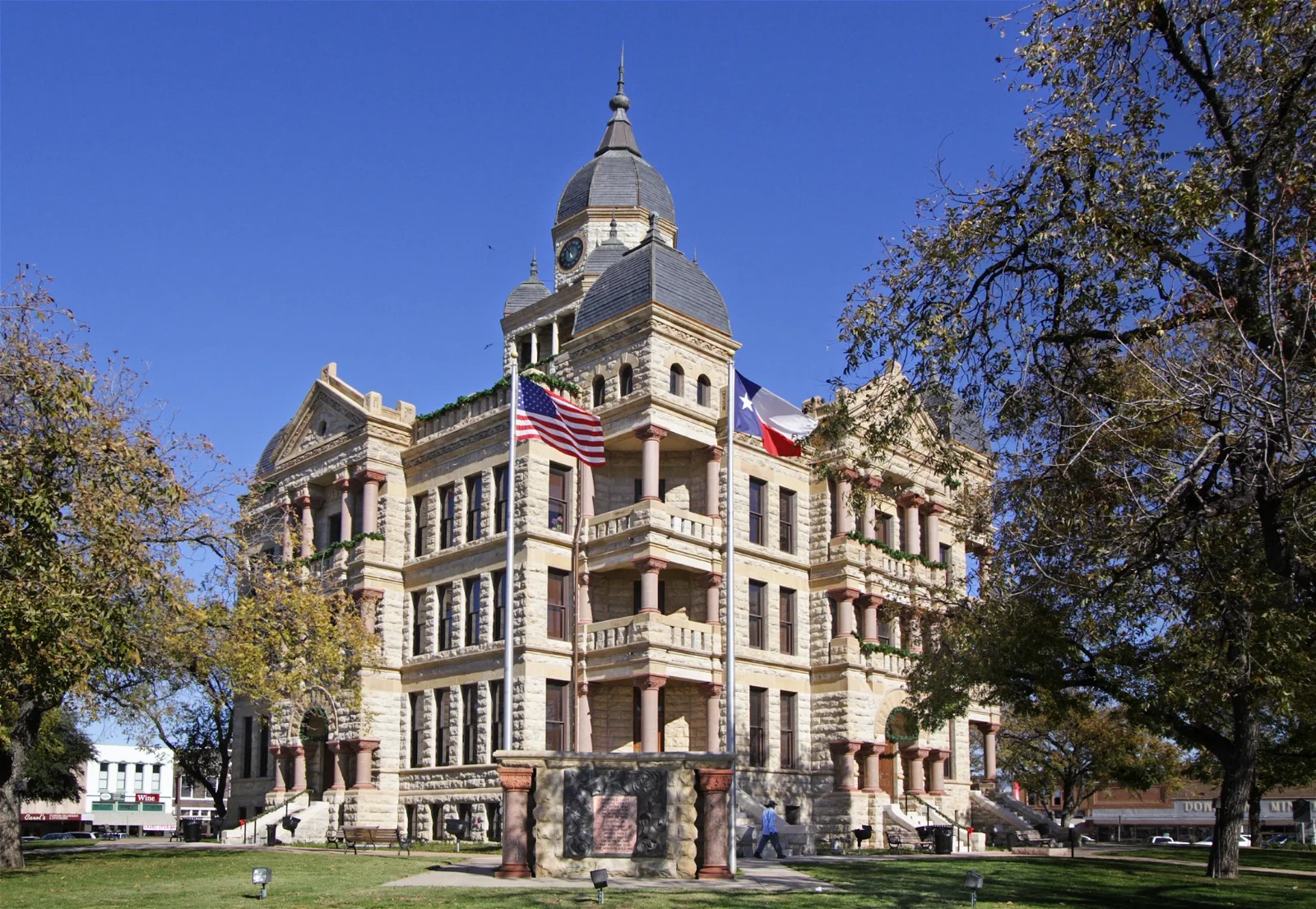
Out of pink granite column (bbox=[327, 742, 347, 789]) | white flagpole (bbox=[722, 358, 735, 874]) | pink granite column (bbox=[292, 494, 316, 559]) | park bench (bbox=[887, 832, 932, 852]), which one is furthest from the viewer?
pink granite column (bbox=[292, 494, 316, 559])

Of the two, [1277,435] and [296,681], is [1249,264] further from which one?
[296,681]

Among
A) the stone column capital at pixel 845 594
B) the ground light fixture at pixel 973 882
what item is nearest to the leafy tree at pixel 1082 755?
the stone column capital at pixel 845 594

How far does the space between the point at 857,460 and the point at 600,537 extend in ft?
68.1

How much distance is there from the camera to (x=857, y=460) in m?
19.1

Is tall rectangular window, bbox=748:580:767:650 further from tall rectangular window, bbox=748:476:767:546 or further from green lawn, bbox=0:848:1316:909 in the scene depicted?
green lawn, bbox=0:848:1316:909

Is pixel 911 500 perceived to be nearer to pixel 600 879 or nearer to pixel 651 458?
pixel 651 458

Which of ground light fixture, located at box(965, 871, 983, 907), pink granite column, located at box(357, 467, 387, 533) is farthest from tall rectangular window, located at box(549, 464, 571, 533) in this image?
ground light fixture, located at box(965, 871, 983, 907)

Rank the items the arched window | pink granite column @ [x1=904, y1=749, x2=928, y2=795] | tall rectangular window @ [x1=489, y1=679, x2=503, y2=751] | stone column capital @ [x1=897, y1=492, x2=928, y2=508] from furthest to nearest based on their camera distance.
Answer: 1. stone column capital @ [x1=897, y1=492, x2=928, y2=508]
2. pink granite column @ [x1=904, y1=749, x2=928, y2=795]
3. the arched window
4. tall rectangular window @ [x1=489, y1=679, x2=503, y2=751]

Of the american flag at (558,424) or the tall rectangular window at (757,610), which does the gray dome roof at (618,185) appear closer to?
the tall rectangular window at (757,610)

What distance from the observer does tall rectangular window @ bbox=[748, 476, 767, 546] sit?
41750 mm

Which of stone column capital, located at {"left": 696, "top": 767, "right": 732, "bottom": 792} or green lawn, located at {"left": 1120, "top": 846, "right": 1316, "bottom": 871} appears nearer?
stone column capital, located at {"left": 696, "top": 767, "right": 732, "bottom": 792}

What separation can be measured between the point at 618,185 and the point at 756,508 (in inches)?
654

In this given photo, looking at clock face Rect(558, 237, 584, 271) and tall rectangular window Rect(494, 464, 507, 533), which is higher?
clock face Rect(558, 237, 584, 271)

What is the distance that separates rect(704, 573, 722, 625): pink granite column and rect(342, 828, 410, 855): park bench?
412 inches
